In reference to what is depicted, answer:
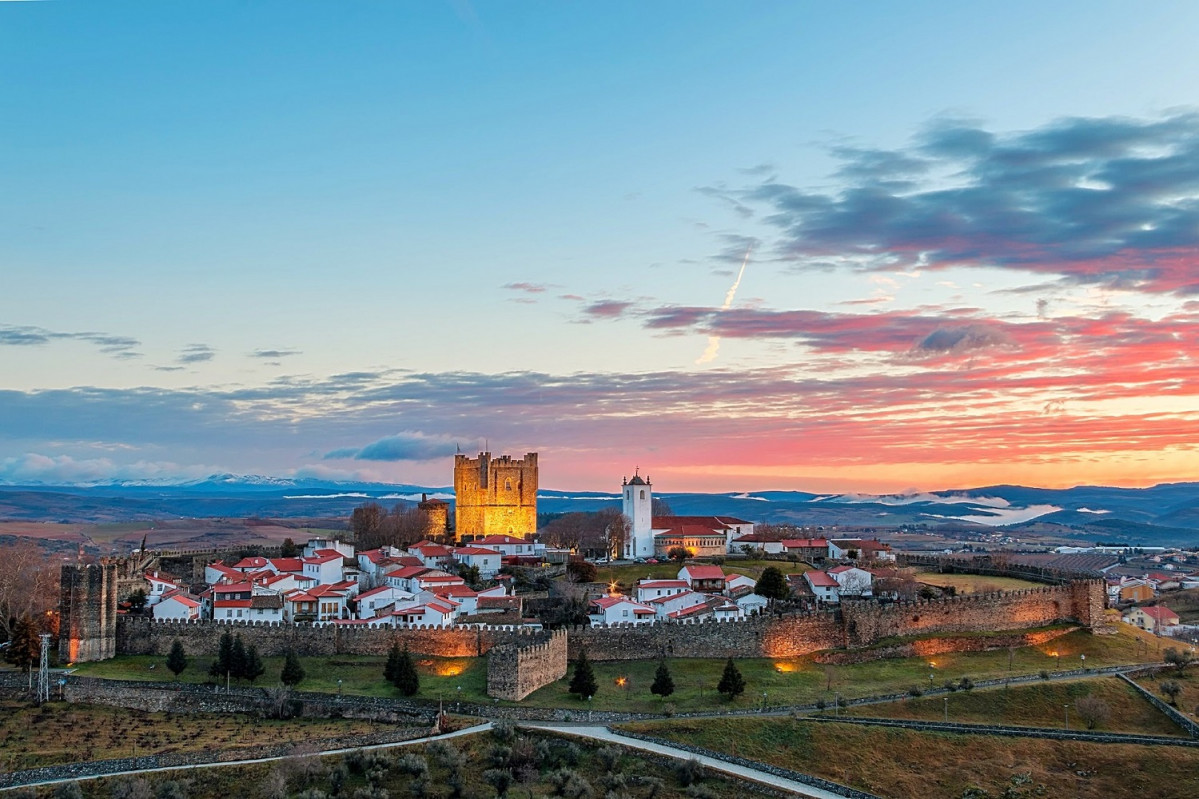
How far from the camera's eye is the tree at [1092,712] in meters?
44.3

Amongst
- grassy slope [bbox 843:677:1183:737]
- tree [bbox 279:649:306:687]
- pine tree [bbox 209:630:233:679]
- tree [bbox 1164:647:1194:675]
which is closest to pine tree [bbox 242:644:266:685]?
pine tree [bbox 209:630:233:679]

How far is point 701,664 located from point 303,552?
36.8 metres

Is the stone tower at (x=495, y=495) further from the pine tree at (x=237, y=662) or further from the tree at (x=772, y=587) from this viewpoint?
the pine tree at (x=237, y=662)

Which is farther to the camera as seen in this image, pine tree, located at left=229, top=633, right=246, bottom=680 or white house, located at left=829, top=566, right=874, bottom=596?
white house, located at left=829, top=566, right=874, bottom=596

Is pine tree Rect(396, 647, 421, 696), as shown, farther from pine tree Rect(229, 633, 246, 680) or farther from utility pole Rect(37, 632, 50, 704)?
utility pole Rect(37, 632, 50, 704)

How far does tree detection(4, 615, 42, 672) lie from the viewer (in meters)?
49.0

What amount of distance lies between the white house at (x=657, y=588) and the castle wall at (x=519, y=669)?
11609 millimetres

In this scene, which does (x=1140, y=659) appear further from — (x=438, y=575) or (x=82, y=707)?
(x=82, y=707)

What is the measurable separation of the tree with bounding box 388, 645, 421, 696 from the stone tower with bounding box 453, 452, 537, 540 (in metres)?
39.4

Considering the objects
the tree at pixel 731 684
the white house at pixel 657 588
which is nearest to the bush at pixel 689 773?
the tree at pixel 731 684

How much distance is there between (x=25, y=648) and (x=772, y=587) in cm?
3651

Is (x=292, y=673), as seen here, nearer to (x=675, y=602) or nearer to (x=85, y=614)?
(x=85, y=614)

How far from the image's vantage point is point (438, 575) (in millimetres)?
62250

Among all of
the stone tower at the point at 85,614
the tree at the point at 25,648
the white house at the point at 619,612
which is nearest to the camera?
the tree at the point at 25,648
